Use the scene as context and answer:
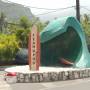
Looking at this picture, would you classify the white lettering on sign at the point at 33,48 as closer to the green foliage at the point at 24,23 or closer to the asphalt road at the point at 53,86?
the asphalt road at the point at 53,86

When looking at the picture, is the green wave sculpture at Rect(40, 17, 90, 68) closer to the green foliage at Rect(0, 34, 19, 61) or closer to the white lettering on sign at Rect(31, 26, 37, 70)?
the white lettering on sign at Rect(31, 26, 37, 70)

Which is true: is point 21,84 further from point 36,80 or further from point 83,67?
point 83,67

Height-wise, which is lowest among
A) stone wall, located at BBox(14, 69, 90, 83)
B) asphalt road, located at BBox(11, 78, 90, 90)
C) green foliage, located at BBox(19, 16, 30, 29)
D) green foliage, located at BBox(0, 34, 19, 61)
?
asphalt road, located at BBox(11, 78, 90, 90)

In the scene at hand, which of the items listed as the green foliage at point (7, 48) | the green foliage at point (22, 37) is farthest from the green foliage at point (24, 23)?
the green foliage at point (7, 48)

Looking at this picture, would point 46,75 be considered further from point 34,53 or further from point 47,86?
point 47,86

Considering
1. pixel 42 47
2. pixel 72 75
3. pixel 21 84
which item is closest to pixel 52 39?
pixel 42 47

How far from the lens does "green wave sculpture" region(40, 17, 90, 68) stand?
24.0 m

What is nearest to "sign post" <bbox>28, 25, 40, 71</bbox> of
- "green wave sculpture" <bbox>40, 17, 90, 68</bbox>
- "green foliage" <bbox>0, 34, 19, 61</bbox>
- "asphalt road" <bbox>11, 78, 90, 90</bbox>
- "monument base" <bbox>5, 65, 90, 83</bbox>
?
"monument base" <bbox>5, 65, 90, 83</bbox>

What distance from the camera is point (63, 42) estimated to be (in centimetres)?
2541

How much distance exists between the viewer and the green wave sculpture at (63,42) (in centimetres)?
2400

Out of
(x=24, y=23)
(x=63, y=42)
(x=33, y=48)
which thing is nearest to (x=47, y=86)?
(x=33, y=48)

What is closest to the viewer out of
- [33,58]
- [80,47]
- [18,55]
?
[33,58]

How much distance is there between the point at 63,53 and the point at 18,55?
9065 millimetres

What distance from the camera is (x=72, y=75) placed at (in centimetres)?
2012
